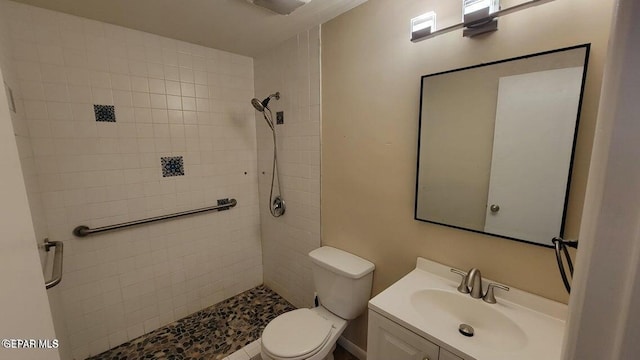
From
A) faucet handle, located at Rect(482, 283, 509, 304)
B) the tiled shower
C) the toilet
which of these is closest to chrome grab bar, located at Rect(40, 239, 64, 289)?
the tiled shower

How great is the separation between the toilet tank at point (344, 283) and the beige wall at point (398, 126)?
0.08 metres

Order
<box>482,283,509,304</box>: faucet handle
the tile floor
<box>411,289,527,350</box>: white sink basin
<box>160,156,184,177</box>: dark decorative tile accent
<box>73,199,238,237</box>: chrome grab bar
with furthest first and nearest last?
<box>160,156,184,177</box>: dark decorative tile accent
the tile floor
<box>73,199,238,237</box>: chrome grab bar
<box>482,283,509,304</box>: faucet handle
<box>411,289,527,350</box>: white sink basin

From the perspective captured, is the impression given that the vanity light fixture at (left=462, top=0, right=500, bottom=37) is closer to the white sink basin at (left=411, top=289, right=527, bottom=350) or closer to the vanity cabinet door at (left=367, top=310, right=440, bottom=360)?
the white sink basin at (left=411, top=289, right=527, bottom=350)

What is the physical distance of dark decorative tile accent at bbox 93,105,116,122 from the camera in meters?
1.63

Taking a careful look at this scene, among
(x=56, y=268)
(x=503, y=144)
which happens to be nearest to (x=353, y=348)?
(x=503, y=144)

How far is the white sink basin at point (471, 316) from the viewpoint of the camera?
96cm

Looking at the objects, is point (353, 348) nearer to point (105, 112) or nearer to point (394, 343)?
point (394, 343)

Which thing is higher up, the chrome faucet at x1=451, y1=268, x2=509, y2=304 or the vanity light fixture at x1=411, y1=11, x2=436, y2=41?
the vanity light fixture at x1=411, y1=11, x2=436, y2=41

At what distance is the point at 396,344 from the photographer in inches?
39.9

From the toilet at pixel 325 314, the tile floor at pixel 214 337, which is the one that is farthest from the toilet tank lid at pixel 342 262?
A: the tile floor at pixel 214 337

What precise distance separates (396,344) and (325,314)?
68 cm

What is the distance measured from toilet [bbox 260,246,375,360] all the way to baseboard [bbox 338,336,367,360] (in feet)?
0.73

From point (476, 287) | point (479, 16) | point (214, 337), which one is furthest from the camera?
point (214, 337)

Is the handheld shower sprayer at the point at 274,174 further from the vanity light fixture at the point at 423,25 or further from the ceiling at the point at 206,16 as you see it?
the vanity light fixture at the point at 423,25
